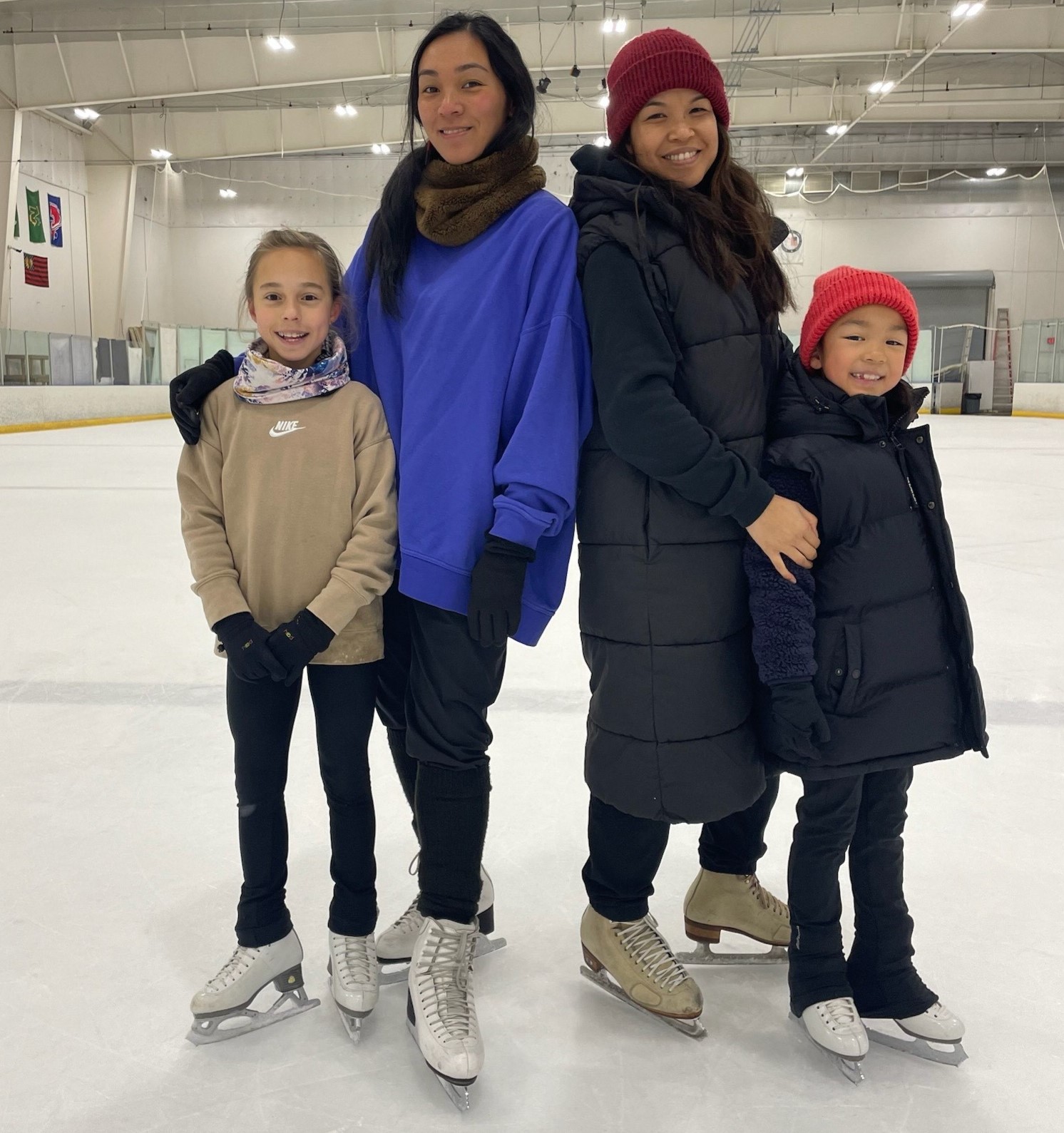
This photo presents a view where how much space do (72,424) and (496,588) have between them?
1274 cm

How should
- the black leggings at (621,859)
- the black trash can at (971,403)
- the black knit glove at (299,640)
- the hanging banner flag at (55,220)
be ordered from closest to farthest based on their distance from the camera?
1. the black knit glove at (299,640)
2. the black leggings at (621,859)
3. the hanging banner flag at (55,220)
4. the black trash can at (971,403)

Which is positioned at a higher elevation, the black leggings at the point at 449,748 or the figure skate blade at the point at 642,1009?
the black leggings at the point at 449,748

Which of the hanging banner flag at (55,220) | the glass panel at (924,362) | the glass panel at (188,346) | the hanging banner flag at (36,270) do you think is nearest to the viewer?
the hanging banner flag at (36,270)

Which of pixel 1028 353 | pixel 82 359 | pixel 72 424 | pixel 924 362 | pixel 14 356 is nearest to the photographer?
pixel 14 356

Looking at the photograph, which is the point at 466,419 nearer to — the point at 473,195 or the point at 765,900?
the point at 473,195

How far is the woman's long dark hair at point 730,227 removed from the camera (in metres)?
1.29

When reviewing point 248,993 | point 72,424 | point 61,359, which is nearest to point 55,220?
point 61,359

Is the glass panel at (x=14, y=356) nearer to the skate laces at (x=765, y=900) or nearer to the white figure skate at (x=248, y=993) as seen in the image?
the white figure skate at (x=248, y=993)

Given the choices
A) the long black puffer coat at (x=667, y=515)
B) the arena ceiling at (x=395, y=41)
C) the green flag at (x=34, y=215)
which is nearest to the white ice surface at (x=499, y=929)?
the long black puffer coat at (x=667, y=515)

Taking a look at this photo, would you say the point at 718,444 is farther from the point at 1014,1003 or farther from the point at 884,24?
the point at 884,24

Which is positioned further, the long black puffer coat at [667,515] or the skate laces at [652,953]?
the skate laces at [652,953]

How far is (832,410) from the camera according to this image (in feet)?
4.24

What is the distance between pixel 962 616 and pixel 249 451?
37.3 inches

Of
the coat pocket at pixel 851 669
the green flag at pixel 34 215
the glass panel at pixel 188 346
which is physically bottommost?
the coat pocket at pixel 851 669
